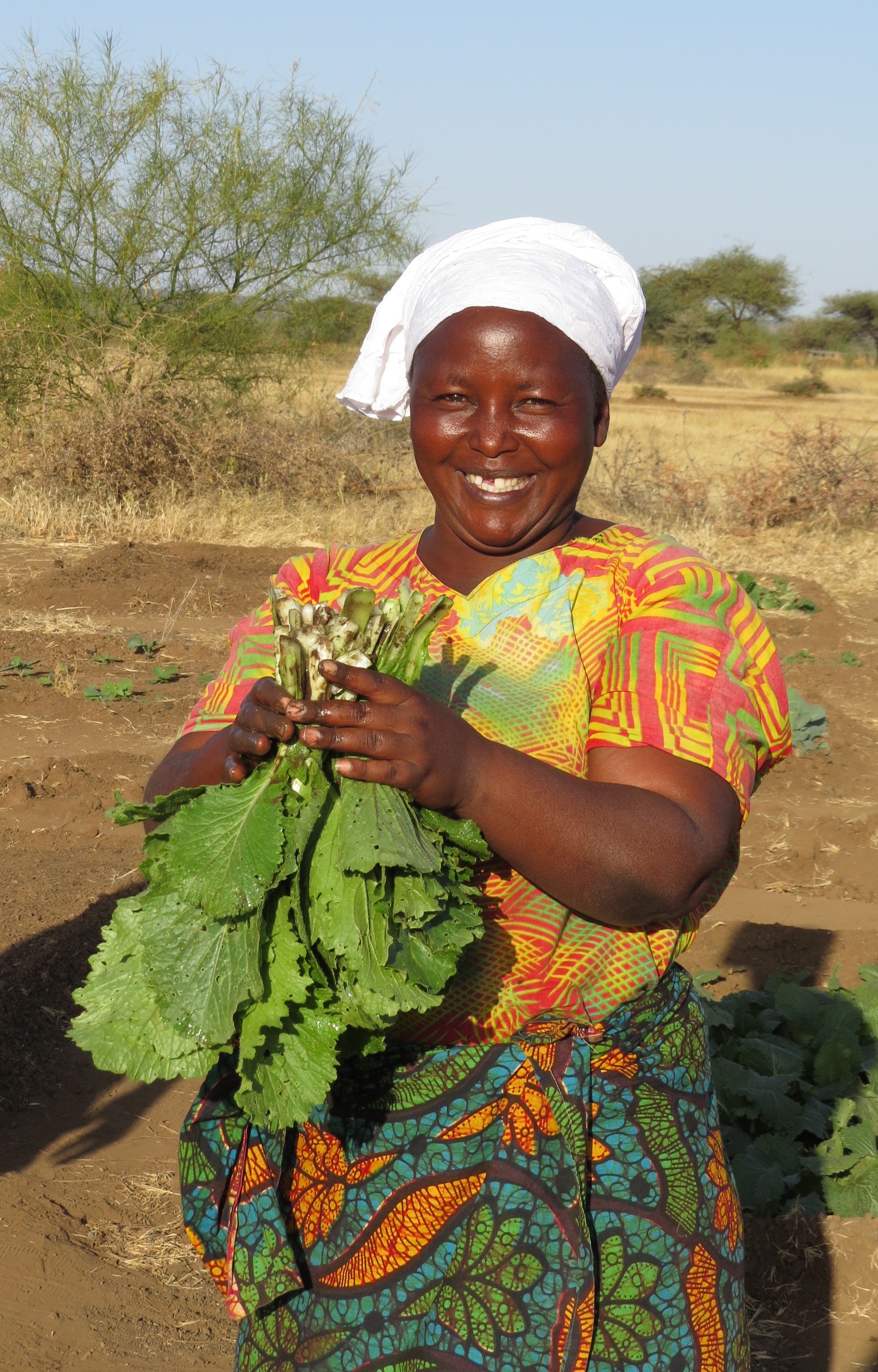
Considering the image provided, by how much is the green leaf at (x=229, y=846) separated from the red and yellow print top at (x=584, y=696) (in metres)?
0.25

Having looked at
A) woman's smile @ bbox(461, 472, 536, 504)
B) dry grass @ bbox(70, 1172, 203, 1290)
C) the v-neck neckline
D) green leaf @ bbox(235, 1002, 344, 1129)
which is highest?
woman's smile @ bbox(461, 472, 536, 504)

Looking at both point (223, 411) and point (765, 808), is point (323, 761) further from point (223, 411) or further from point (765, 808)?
point (223, 411)

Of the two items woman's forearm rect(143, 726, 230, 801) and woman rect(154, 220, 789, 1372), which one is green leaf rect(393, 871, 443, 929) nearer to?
Result: woman rect(154, 220, 789, 1372)

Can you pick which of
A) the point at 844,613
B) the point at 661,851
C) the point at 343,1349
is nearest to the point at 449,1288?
the point at 343,1349

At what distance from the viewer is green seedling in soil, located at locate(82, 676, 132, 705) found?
687cm

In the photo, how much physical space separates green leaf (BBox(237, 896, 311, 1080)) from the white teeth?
563mm

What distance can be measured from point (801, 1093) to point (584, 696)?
8.46 feet

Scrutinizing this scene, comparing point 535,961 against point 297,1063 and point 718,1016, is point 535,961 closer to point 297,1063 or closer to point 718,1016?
point 297,1063

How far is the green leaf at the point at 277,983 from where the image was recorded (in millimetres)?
1192

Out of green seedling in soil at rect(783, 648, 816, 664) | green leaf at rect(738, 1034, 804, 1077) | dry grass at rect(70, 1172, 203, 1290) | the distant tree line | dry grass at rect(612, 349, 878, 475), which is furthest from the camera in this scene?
the distant tree line

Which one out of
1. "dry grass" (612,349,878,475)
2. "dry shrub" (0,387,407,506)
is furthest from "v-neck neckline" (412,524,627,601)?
"dry grass" (612,349,878,475)

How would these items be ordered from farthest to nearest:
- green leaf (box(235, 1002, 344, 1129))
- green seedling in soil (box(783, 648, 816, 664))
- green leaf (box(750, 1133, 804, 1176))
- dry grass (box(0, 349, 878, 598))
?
dry grass (box(0, 349, 878, 598))
green seedling in soil (box(783, 648, 816, 664))
green leaf (box(750, 1133, 804, 1176))
green leaf (box(235, 1002, 344, 1129))

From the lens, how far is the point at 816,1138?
3508 millimetres

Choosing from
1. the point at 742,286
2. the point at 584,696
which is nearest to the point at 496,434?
the point at 584,696
